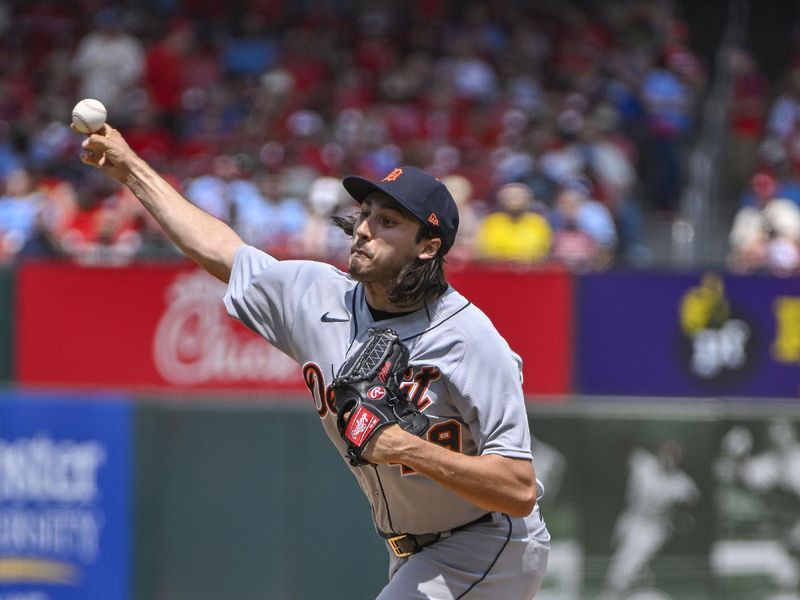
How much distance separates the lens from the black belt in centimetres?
407

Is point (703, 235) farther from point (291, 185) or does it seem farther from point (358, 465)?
point (358, 465)

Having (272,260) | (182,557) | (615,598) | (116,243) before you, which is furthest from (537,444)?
(116,243)

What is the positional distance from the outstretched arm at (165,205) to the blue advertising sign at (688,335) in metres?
6.89

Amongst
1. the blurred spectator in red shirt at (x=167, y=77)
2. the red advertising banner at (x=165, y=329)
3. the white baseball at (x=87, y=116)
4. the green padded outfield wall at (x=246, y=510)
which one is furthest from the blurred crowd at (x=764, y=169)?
the white baseball at (x=87, y=116)

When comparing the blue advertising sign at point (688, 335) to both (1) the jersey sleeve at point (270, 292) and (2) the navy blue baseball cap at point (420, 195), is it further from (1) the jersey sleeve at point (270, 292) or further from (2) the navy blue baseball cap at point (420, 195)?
(2) the navy blue baseball cap at point (420, 195)

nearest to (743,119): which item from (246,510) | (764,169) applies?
(764,169)

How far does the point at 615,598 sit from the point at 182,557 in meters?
2.40

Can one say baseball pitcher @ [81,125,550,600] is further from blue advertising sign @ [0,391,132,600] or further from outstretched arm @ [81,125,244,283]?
blue advertising sign @ [0,391,132,600]

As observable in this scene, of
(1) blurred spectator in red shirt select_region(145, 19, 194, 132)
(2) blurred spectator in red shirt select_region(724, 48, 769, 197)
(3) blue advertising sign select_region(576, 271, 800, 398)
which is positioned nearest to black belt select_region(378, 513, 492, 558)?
(3) blue advertising sign select_region(576, 271, 800, 398)

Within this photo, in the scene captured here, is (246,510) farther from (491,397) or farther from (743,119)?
(743,119)

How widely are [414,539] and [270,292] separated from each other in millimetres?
871

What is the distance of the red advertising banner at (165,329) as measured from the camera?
10.9 meters

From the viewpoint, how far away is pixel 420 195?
3.91 meters

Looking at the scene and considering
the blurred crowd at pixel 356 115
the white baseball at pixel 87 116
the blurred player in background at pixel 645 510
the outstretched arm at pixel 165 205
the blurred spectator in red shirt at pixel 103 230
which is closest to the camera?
the white baseball at pixel 87 116
